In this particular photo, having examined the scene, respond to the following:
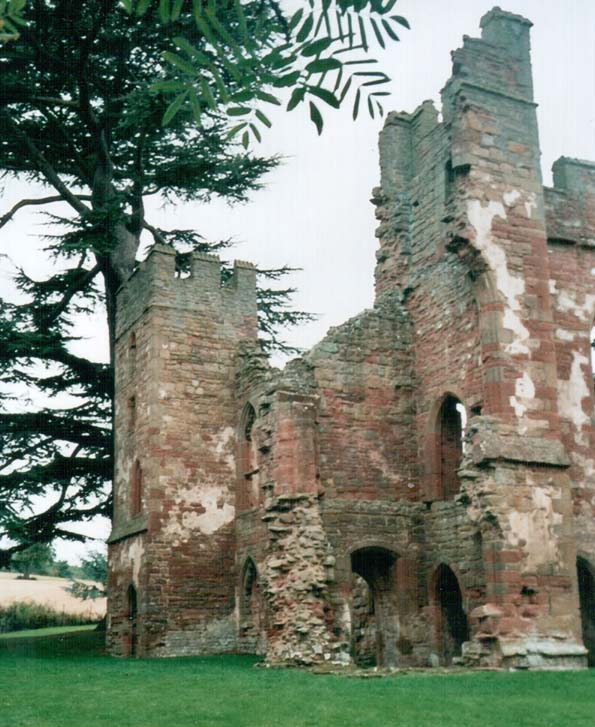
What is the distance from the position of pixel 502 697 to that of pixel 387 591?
7.07 meters

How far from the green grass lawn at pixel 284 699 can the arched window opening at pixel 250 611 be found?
4042mm

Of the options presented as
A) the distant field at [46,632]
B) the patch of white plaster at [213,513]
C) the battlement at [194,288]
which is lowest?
the distant field at [46,632]

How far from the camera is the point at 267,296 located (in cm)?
2777

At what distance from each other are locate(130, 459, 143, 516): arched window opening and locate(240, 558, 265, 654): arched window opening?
2.73 m

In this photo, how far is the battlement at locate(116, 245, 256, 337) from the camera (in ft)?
71.8

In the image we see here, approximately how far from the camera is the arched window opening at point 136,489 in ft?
70.7

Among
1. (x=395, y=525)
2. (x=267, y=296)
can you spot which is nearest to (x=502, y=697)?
(x=395, y=525)

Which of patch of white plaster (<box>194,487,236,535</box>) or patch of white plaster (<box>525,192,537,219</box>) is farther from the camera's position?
patch of white plaster (<box>194,487,236,535</box>)

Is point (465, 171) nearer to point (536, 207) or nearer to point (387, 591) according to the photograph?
point (536, 207)

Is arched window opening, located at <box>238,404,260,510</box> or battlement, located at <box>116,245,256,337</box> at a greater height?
battlement, located at <box>116,245,256,337</box>

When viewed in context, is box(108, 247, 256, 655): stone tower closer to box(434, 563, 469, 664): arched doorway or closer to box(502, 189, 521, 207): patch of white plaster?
box(434, 563, 469, 664): arched doorway

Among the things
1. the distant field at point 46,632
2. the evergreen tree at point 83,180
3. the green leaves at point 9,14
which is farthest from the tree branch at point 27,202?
the green leaves at point 9,14

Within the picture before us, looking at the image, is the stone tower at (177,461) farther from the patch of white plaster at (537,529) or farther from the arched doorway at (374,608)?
the patch of white plaster at (537,529)

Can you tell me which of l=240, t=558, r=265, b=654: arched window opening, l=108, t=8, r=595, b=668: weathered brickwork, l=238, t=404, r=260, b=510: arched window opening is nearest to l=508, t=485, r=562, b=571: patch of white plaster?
l=108, t=8, r=595, b=668: weathered brickwork
